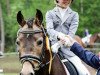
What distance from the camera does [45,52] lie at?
8.45 m

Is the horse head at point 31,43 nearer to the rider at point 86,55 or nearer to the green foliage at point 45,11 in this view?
the rider at point 86,55

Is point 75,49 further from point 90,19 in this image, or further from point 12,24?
point 12,24

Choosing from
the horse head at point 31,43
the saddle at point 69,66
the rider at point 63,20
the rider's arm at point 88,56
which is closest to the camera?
the rider's arm at point 88,56

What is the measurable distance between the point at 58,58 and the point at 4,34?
140ft

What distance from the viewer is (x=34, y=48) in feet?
26.5

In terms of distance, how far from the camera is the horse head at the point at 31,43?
797cm

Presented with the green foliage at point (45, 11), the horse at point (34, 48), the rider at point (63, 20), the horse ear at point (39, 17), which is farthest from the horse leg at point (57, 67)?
the green foliage at point (45, 11)

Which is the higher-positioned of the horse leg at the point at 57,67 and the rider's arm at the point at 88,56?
the rider's arm at the point at 88,56

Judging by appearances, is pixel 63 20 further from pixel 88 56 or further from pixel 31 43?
pixel 88 56

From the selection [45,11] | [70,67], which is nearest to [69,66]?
[70,67]

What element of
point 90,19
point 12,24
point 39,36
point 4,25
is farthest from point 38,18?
point 4,25

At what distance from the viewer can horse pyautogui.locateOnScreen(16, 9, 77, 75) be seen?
26.2 ft

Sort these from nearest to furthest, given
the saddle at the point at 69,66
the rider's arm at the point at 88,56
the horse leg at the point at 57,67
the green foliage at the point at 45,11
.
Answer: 1. the rider's arm at the point at 88,56
2. the horse leg at the point at 57,67
3. the saddle at the point at 69,66
4. the green foliage at the point at 45,11

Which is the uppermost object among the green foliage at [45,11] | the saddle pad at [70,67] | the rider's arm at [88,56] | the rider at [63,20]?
the green foliage at [45,11]
